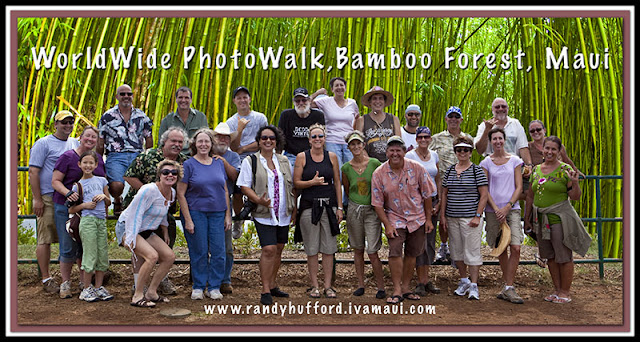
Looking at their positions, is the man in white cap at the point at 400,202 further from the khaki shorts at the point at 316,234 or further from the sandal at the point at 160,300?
the sandal at the point at 160,300

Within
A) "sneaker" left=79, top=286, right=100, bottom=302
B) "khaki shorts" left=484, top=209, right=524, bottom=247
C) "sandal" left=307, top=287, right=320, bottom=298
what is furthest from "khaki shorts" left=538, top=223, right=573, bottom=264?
"sneaker" left=79, top=286, right=100, bottom=302

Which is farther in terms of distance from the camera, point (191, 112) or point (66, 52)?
point (66, 52)

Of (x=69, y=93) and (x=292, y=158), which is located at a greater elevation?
(x=69, y=93)

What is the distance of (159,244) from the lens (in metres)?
3.48

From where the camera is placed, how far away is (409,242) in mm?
3641

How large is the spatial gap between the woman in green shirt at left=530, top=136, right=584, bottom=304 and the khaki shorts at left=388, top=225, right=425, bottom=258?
750mm

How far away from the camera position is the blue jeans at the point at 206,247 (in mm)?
3543

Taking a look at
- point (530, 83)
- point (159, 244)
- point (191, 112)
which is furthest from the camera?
point (530, 83)

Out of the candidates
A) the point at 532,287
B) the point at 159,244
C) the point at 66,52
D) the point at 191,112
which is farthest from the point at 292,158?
the point at 66,52

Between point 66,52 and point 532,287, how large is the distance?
4197mm

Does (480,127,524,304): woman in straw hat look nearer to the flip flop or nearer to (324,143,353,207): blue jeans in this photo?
the flip flop

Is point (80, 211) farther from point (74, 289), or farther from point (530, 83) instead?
point (530, 83)

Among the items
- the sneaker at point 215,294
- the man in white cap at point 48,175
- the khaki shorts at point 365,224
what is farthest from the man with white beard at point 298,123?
the man in white cap at point 48,175

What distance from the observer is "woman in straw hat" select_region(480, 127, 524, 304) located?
3.66 m
